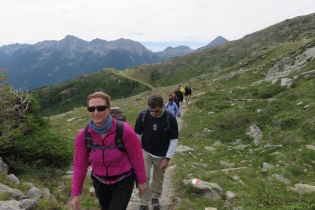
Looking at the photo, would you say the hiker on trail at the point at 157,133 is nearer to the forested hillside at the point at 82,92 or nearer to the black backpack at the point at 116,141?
the black backpack at the point at 116,141

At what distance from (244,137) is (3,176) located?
12.9m

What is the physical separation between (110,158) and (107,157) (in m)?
0.06

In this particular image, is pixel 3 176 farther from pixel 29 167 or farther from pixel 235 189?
pixel 235 189

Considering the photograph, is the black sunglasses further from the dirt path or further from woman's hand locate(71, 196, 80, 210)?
the dirt path

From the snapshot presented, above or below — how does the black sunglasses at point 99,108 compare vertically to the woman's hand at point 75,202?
above

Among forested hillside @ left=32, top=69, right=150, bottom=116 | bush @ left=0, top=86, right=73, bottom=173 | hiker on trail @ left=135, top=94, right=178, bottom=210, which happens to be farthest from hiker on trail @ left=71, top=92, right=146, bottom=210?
forested hillside @ left=32, top=69, right=150, bottom=116

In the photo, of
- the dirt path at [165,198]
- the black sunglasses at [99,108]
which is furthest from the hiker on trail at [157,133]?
the black sunglasses at [99,108]

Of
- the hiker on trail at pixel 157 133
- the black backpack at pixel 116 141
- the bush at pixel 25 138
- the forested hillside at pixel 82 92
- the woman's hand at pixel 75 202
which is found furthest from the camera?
the forested hillside at pixel 82 92

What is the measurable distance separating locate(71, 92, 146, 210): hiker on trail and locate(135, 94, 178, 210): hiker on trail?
2.01 m

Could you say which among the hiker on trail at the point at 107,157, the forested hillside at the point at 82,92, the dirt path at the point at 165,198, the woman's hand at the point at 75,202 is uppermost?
the hiker on trail at the point at 107,157

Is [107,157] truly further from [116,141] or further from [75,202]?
[75,202]

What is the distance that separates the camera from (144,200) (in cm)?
716

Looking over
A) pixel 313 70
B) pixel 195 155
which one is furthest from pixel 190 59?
pixel 195 155

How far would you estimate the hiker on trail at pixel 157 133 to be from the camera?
6680 mm
